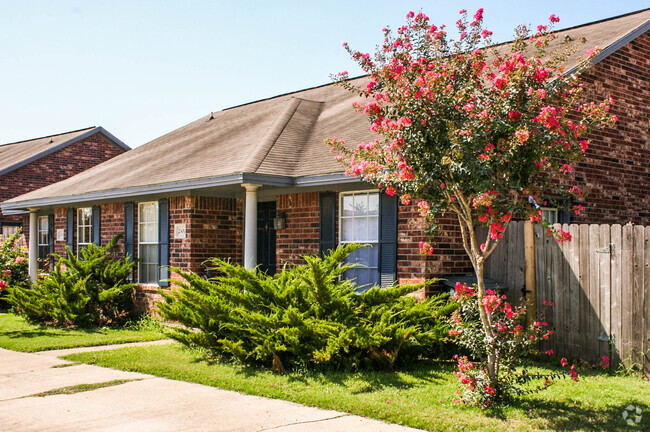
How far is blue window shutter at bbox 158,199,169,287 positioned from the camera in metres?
13.2

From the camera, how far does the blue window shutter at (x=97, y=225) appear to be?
1534 centimetres

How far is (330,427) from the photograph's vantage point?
18.8 ft

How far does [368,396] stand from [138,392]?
2.53 m

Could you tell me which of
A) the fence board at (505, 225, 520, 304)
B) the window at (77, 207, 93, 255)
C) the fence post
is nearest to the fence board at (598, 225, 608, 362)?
→ the fence post

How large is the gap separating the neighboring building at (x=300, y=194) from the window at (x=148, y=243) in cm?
2

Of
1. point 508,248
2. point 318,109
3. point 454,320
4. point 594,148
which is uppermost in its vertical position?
point 318,109

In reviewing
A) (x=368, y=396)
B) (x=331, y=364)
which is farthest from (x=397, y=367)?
(x=368, y=396)

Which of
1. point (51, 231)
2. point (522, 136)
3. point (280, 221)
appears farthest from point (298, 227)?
point (51, 231)

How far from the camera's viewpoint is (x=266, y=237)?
13156 millimetres

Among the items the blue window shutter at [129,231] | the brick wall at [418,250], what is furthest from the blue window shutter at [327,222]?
the blue window shutter at [129,231]

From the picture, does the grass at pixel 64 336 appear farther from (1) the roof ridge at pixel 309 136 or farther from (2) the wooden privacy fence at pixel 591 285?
(2) the wooden privacy fence at pixel 591 285

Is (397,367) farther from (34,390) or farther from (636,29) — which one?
(636,29)

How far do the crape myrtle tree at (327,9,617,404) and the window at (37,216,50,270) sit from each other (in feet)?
45.1

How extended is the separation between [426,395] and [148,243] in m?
8.68
